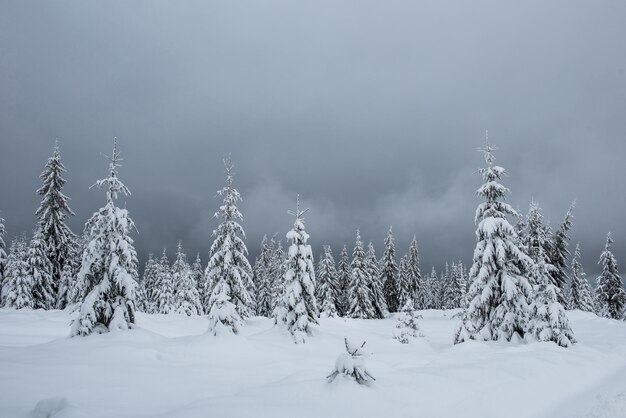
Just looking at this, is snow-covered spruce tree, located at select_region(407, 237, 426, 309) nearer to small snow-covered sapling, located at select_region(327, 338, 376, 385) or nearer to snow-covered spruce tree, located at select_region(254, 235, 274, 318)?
snow-covered spruce tree, located at select_region(254, 235, 274, 318)

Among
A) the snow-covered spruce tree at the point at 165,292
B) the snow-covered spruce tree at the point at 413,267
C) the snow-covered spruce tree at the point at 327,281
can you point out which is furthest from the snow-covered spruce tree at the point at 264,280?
the snow-covered spruce tree at the point at 413,267

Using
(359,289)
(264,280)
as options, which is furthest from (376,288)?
(264,280)

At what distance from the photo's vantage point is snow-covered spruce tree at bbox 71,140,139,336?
52.9 ft

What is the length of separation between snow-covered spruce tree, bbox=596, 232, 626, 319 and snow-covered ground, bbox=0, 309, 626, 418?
36.2 metres

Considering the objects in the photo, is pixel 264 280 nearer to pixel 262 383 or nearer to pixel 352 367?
pixel 262 383

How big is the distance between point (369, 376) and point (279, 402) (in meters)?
2.34

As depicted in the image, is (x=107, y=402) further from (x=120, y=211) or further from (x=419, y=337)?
(x=419, y=337)

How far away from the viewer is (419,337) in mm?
29594

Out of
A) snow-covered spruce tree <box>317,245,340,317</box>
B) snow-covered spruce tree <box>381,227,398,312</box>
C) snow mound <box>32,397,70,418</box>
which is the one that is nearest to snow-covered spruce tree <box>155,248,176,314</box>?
snow-covered spruce tree <box>317,245,340,317</box>

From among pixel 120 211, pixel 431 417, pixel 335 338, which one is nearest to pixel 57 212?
pixel 120 211

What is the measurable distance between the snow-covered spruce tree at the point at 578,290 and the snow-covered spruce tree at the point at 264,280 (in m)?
44.2

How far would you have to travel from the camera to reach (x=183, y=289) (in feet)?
162

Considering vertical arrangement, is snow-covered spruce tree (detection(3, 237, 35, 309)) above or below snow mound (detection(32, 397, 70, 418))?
above

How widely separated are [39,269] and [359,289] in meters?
37.2
